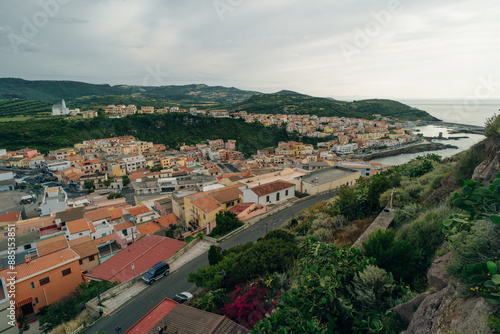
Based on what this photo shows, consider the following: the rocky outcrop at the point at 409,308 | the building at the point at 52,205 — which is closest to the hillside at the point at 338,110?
the building at the point at 52,205

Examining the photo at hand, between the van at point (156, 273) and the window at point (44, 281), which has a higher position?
the van at point (156, 273)

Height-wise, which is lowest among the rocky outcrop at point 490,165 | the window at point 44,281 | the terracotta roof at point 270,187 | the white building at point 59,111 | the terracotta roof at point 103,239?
the terracotta roof at point 103,239

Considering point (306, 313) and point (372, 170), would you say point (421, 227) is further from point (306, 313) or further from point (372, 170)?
point (372, 170)

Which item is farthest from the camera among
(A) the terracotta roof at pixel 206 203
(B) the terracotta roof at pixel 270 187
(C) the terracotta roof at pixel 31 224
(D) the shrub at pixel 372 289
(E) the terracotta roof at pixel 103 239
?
(E) the terracotta roof at pixel 103 239

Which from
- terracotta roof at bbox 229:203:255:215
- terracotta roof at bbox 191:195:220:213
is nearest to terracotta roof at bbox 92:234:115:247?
terracotta roof at bbox 191:195:220:213

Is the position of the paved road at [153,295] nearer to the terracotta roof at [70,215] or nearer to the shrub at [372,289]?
the shrub at [372,289]

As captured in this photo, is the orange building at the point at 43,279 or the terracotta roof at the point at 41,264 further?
the terracotta roof at the point at 41,264

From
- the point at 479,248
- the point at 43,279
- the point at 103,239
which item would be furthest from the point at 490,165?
the point at 103,239
